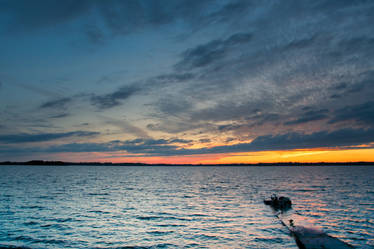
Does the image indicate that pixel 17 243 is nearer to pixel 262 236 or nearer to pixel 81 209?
pixel 81 209

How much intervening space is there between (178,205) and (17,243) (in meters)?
27.8

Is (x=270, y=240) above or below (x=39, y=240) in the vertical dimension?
below

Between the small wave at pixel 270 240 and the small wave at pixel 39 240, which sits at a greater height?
the small wave at pixel 39 240

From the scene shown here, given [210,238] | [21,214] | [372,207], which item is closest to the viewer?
[210,238]

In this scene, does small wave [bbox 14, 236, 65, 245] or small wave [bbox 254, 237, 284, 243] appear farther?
small wave [bbox 254, 237, 284, 243]

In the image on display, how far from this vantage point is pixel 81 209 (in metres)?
42.8

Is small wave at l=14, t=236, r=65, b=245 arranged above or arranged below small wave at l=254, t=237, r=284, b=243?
above

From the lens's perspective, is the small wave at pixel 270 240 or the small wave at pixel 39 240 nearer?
the small wave at pixel 39 240

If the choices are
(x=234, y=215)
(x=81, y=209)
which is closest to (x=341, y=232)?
(x=234, y=215)

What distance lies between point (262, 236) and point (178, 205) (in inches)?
881

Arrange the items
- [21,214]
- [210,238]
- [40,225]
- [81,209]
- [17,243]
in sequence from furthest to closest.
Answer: [81,209] → [21,214] → [40,225] → [210,238] → [17,243]

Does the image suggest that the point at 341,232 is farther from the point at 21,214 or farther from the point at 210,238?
the point at 21,214

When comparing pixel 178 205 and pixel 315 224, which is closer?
pixel 315 224

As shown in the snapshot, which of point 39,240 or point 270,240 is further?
point 270,240
